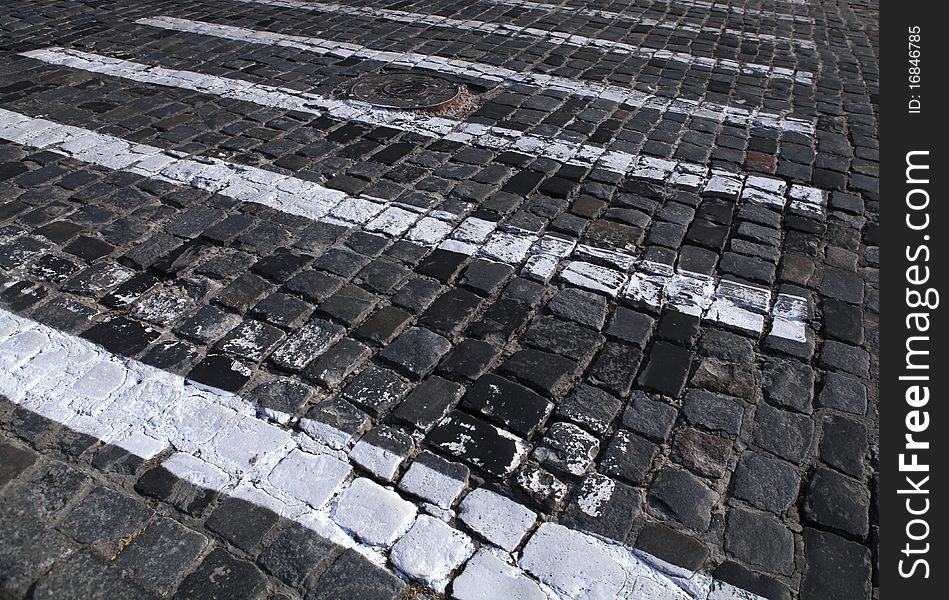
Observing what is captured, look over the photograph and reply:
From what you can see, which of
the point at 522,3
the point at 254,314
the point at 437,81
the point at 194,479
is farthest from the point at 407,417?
the point at 522,3

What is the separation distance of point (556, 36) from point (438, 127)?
11.0ft

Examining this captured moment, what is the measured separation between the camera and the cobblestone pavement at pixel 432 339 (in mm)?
2652

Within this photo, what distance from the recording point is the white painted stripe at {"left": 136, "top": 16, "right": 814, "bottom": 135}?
643cm

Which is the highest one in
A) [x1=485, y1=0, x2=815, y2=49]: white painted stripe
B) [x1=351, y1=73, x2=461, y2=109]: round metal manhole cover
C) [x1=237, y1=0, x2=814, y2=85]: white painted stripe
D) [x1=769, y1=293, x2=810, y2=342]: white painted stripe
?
[x1=351, y1=73, x2=461, y2=109]: round metal manhole cover

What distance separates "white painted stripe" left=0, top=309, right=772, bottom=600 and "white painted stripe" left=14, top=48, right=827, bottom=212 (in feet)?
6.95

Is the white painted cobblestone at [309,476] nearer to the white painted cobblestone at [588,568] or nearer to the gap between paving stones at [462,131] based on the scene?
the white painted cobblestone at [588,568]

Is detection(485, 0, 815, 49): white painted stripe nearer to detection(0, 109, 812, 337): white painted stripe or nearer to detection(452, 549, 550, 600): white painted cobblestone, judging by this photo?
detection(0, 109, 812, 337): white painted stripe

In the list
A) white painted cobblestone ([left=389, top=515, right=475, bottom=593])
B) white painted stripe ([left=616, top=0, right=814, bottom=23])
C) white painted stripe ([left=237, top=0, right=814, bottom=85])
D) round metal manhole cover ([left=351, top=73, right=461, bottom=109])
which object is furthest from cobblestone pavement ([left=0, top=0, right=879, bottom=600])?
white painted stripe ([left=616, top=0, right=814, bottom=23])

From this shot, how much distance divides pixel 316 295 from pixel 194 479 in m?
1.33

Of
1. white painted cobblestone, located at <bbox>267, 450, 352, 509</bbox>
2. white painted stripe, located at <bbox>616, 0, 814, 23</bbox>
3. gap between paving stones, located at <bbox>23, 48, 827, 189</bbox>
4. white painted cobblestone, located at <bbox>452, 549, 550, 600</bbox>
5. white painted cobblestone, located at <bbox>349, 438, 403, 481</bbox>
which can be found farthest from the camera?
white painted stripe, located at <bbox>616, 0, 814, 23</bbox>

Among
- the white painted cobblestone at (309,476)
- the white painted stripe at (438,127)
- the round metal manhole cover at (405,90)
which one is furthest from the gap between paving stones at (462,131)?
the white painted cobblestone at (309,476)

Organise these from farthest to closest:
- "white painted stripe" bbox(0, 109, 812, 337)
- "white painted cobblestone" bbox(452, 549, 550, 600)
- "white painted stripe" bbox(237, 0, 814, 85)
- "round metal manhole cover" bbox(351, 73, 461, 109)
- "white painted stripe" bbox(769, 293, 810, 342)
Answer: "white painted stripe" bbox(237, 0, 814, 85) → "round metal manhole cover" bbox(351, 73, 461, 109) → "white painted stripe" bbox(0, 109, 812, 337) → "white painted stripe" bbox(769, 293, 810, 342) → "white painted cobblestone" bbox(452, 549, 550, 600)

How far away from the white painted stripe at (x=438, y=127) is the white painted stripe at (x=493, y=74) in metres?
1.21

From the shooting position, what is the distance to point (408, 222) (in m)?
4.61
